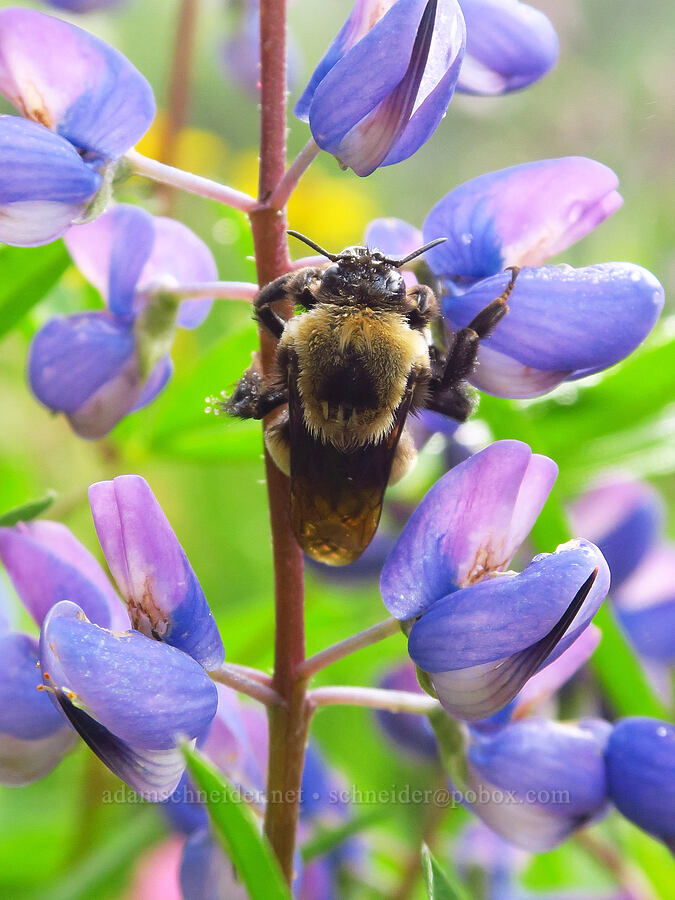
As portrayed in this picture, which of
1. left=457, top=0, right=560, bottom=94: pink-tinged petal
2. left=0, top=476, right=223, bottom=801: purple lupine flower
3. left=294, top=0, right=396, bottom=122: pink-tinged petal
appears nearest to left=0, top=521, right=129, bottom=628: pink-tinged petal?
left=0, top=476, right=223, bottom=801: purple lupine flower

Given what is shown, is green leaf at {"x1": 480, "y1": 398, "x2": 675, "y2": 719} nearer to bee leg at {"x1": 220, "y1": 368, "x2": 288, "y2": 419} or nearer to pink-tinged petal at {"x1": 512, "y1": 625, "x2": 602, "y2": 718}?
pink-tinged petal at {"x1": 512, "y1": 625, "x2": 602, "y2": 718}

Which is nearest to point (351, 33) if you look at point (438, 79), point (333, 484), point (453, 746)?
point (438, 79)

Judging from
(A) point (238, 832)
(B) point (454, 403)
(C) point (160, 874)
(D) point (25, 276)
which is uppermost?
(B) point (454, 403)

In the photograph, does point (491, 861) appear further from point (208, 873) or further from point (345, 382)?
point (345, 382)

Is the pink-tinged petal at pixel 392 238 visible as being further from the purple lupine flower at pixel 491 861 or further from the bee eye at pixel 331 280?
the purple lupine flower at pixel 491 861

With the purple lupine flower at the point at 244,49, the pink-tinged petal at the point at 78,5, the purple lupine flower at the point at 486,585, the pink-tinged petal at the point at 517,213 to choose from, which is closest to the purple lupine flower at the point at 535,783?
the purple lupine flower at the point at 486,585

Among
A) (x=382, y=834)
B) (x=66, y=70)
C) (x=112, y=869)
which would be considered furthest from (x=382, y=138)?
(x=382, y=834)

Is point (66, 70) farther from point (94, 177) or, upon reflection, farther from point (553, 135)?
point (553, 135)
